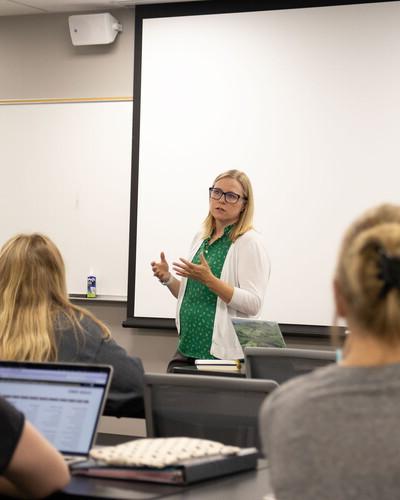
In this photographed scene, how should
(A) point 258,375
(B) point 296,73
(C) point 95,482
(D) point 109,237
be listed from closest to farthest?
(C) point 95,482 < (A) point 258,375 < (B) point 296,73 < (D) point 109,237

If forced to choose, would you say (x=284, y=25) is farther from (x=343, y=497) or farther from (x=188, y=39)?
(x=343, y=497)

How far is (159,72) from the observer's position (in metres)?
4.96

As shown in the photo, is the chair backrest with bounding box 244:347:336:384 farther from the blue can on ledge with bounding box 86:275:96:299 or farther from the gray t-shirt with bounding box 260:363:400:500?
the blue can on ledge with bounding box 86:275:96:299

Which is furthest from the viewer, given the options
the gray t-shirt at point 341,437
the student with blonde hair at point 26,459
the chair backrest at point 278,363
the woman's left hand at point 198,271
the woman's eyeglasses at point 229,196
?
the woman's eyeglasses at point 229,196

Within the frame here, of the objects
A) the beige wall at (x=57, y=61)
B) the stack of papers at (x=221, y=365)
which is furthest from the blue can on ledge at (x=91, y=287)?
the stack of papers at (x=221, y=365)

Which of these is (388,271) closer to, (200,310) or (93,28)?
(200,310)

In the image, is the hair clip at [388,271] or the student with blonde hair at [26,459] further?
the student with blonde hair at [26,459]

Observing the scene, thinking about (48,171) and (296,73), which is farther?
(48,171)

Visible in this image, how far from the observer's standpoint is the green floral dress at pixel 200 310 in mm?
3652

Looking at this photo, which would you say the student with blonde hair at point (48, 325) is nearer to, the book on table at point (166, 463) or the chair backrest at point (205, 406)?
the chair backrest at point (205, 406)

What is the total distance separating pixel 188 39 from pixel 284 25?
0.60 meters


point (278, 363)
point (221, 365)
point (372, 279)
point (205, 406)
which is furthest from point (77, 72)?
point (372, 279)

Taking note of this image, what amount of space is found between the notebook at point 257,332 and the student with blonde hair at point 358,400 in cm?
183

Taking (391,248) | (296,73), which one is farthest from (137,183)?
(391,248)
